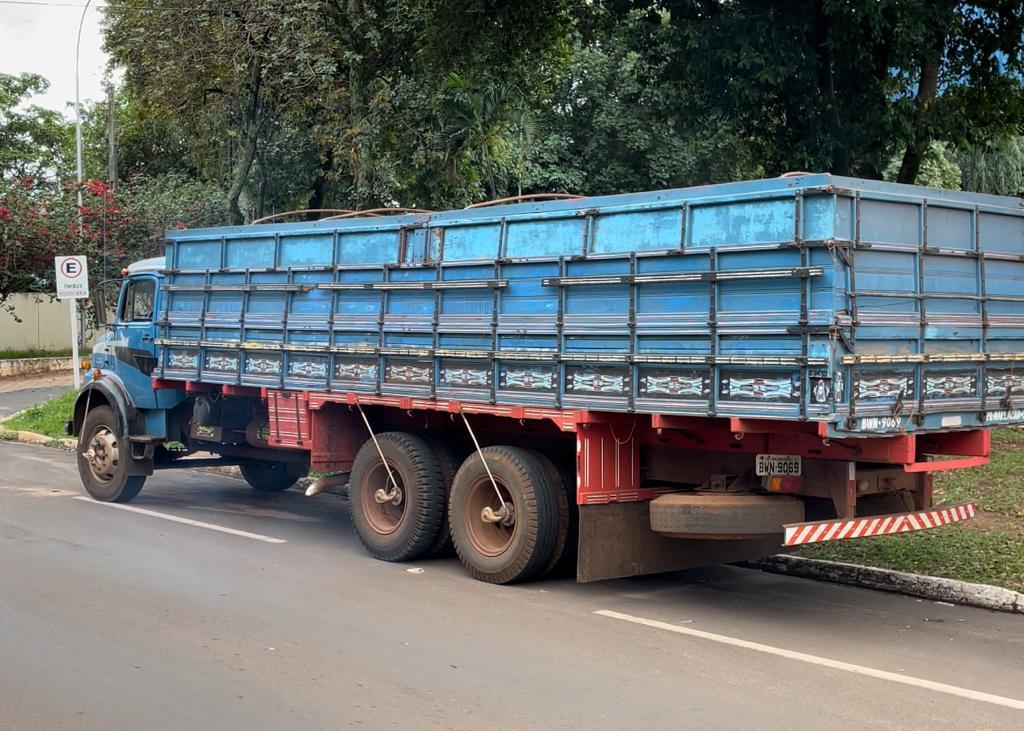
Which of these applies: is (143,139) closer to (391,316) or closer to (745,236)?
(391,316)

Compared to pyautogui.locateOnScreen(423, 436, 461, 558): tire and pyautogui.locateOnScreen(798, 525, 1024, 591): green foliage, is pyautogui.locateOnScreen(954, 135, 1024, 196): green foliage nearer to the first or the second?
pyautogui.locateOnScreen(798, 525, 1024, 591): green foliage

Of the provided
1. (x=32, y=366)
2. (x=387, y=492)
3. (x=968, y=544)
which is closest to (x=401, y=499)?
(x=387, y=492)

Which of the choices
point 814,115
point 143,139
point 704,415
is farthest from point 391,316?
point 143,139

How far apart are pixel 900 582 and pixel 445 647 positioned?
3.77m

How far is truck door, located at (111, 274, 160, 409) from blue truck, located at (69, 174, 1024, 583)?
1.87 metres

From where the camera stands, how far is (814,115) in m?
13.6

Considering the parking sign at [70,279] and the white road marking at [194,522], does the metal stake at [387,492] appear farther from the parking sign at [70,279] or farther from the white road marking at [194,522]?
the parking sign at [70,279]

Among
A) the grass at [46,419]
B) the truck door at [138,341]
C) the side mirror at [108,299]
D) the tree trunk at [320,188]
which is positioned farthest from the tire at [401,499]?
the tree trunk at [320,188]

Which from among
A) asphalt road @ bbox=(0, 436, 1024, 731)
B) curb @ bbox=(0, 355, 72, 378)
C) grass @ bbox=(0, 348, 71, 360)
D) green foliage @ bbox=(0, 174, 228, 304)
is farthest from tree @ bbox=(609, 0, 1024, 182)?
grass @ bbox=(0, 348, 71, 360)

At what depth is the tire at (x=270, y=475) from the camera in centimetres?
1349

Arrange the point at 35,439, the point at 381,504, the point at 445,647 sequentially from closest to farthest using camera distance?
the point at 445,647, the point at 381,504, the point at 35,439

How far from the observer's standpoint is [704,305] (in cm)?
730

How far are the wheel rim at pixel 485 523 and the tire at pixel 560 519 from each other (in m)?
0.35

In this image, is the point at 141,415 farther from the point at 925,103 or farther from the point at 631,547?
the point at 925,103
